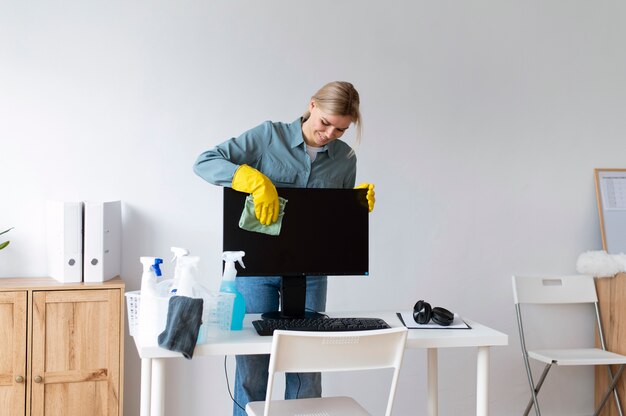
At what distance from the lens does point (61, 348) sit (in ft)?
9.36

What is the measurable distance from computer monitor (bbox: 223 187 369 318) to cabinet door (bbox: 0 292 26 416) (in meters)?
1.01

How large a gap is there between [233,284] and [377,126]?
164 cm

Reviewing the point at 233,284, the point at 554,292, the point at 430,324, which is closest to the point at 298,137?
the point at 233,284

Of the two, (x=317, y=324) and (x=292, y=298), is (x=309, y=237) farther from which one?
(x=317, y=324)

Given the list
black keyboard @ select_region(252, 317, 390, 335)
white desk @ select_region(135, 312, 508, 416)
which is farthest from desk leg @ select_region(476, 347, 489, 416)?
black keyboard @ select_region(252, 317, 390, 335)

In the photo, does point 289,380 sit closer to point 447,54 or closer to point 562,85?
point 447,54

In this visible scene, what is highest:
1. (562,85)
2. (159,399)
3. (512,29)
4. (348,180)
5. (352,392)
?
(512,29)

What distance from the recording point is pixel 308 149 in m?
2.68

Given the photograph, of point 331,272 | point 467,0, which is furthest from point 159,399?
point 467,0

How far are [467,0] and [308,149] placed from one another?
1567 mm

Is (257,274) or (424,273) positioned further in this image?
(424,273)

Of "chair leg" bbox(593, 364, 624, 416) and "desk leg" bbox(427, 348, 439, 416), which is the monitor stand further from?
"chair leg" bbox(593, 364, 624, 416)

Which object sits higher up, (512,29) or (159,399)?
(512,29)

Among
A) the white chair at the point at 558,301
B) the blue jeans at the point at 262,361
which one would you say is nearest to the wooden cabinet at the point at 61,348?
the blue jeans at the point at 262,361
